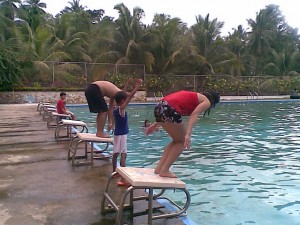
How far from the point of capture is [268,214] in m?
5.31

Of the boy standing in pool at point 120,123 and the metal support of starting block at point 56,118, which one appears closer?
the boy standing in pool at point 120,123

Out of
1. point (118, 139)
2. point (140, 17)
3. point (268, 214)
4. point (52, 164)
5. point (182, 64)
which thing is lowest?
point (268, 214)

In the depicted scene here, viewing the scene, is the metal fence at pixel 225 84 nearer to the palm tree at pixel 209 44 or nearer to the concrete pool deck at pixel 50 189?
the palm tree at pixel 209 44

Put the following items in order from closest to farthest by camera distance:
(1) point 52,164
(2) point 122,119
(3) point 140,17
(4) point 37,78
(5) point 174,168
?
(2) point 122,119 < (1) point 52,164 < (5) point 174,168 < (4) point 37,78 < (3) point 140,17

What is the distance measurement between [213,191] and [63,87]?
22.4 m

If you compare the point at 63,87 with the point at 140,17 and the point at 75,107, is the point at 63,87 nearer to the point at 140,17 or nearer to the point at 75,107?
the point at 75,107

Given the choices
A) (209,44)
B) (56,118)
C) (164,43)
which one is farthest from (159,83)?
(56,118)

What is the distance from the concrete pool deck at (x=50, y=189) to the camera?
12.5 ft

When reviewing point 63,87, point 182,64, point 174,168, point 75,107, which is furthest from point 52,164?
point 182,64

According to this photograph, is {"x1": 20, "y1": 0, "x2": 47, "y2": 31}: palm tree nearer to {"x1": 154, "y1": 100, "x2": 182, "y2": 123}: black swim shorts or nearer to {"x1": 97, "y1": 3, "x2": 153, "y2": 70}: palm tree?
{"x1": 97, "y1": 3, "x2": 153, "y2": 70}: palm tree

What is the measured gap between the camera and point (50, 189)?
482cm

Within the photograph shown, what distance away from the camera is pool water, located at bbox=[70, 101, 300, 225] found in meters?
5.36

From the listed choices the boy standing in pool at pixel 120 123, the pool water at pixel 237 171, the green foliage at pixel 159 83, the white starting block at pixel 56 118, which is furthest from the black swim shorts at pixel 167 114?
the green foliage at pixel 159 83

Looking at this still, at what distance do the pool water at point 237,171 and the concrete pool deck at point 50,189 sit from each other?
150cm
